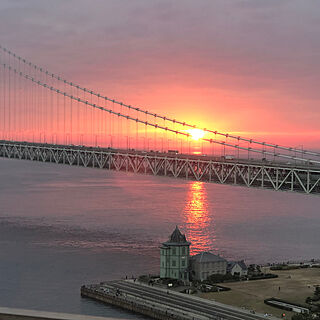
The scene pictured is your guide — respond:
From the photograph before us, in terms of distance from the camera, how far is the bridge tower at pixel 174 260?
204ft

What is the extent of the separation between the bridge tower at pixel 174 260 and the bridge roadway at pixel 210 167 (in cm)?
1220

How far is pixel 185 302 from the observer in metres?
52.9

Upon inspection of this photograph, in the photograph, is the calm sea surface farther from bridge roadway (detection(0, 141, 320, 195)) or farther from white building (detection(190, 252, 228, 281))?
bridge roadway (detection(0, 141, 320, 195))

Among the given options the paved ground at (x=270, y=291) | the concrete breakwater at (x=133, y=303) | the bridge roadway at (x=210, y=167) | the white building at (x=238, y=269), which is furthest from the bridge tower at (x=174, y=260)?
the bridge roadway at (x=210, y=167)

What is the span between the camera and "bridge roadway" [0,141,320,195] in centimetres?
6719

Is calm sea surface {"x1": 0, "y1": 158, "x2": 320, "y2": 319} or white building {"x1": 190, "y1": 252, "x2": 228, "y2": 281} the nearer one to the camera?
calm sea surface {"x1": 0, "y1": 158, "x2": 320, "y2": 319}

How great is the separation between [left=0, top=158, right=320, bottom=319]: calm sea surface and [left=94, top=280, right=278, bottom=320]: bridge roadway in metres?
2.88

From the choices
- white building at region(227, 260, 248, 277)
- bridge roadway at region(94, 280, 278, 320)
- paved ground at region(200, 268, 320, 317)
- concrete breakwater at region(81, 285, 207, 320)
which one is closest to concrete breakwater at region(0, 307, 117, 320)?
concrete breakwater at region(81, 285, 207, 320)

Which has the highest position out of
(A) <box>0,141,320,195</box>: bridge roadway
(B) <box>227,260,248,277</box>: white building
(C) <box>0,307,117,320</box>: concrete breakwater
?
(A) <box>0,141,320,195</box>: bridge roadway

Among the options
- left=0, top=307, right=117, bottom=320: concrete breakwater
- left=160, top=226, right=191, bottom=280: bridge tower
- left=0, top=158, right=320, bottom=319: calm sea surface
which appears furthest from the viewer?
left=160, top=226, right=191, bottom=280: bridge tower

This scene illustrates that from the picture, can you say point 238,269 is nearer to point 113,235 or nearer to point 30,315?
point 113,235

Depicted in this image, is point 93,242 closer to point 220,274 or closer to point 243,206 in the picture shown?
point 220,274

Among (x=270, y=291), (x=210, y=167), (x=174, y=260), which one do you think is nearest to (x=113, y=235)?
(x=210, y=167)

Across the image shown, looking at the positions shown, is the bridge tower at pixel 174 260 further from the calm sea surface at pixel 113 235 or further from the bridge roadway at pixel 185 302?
the bridge roadway at pixel 185 302
